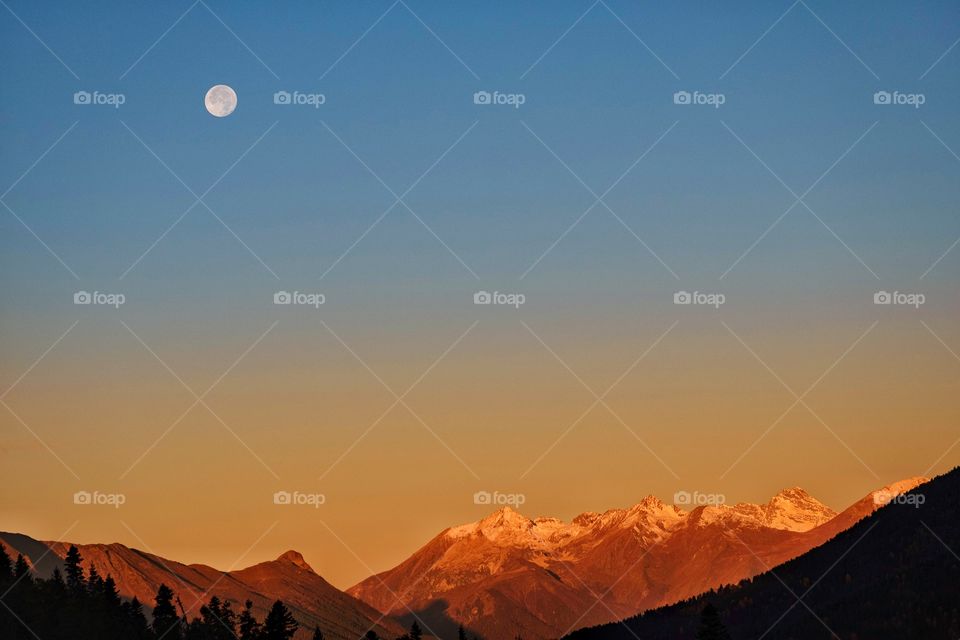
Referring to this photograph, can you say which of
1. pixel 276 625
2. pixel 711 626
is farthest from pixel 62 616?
pixel 711 626

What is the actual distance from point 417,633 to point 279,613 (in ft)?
59.2

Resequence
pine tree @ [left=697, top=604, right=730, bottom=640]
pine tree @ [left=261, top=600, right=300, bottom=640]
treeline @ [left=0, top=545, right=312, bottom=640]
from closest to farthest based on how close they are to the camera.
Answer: pine tree @ [left=697, top=604, right=730, bottom=640], treeline @ [left=0, top=545, right=312, bottom=640], pine tree @ [left=261, top=600, right=300, bottom=640]

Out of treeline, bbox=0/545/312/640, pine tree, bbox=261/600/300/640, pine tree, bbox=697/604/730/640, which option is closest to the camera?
pine tree, bbox=697/604/730/640

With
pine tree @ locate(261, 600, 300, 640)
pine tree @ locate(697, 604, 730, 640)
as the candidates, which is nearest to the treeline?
pine tree @ locate(261, 600, 300, 640)

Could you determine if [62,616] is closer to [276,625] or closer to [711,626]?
[276,625]

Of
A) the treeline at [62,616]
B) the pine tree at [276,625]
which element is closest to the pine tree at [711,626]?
the pine tree at [276,625]

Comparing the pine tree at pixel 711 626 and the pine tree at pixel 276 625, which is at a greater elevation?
the pine tree at pixel 276 625

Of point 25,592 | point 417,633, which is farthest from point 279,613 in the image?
point 25,592

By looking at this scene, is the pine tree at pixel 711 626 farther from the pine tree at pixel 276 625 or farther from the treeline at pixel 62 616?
the treeline at pixel 62 616

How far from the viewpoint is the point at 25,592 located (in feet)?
604

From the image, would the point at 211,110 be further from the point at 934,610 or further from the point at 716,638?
the point at 934,610

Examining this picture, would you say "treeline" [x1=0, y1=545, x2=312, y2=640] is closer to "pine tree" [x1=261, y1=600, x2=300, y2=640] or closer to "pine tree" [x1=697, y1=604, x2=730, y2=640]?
"pine tree" [x1=261, y1=600, x2=300, y2=640]

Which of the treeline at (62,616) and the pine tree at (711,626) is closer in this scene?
the pine tree at (711,626)

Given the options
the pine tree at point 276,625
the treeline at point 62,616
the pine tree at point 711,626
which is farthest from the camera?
the pine tree at point 276,625
